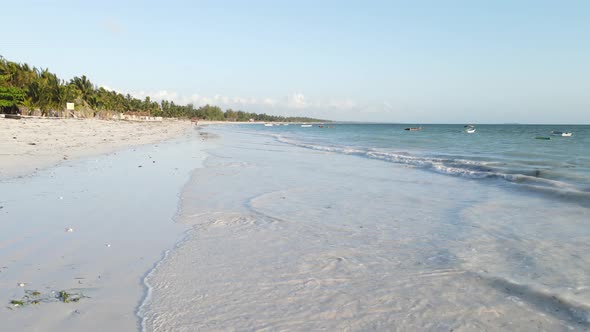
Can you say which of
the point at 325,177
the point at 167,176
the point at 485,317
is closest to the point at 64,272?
the point at 485,317

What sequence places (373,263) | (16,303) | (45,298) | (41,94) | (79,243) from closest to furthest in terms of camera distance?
(16,303) → (45,298) → (373,263) → (79,243) → (41,94)

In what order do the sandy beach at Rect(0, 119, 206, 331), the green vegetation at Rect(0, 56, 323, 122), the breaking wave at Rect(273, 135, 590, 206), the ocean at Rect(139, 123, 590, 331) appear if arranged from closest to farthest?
1. the sandy beach at Rect(0, 119, 206, 331)
2. the ocean at Rect(139, 123, 590, 331)
3. the breaking wave at Rect(273, 135, 590, 206)
4. the green vegetation at Rect(0, 56, 323, 122)

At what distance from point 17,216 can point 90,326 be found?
4595 millimetres

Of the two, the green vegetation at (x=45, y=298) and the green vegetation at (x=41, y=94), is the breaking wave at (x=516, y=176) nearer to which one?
the green vegetation at (x=45, y=298)

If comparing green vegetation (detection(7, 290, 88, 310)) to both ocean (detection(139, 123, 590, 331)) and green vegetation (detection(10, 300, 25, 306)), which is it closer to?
green vegetation (detection(10, 300, 25, 306))

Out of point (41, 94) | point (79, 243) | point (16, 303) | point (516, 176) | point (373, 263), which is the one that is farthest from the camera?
point (41, 94)

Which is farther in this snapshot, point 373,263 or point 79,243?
point 79,243

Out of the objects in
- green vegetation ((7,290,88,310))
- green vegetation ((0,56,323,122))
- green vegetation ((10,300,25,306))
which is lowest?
green vegetation ((7,290,88,310))

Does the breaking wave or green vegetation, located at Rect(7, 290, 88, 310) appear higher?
green vegetation, located at Rect(7, 290, 88, 310)

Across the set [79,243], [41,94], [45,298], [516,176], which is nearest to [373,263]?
[45,298]

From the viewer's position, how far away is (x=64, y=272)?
4.30 m

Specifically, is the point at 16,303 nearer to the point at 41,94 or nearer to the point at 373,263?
the point at 373,263

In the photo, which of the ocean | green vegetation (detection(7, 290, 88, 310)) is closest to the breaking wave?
the ocean

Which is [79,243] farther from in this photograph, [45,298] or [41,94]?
[41,94]
